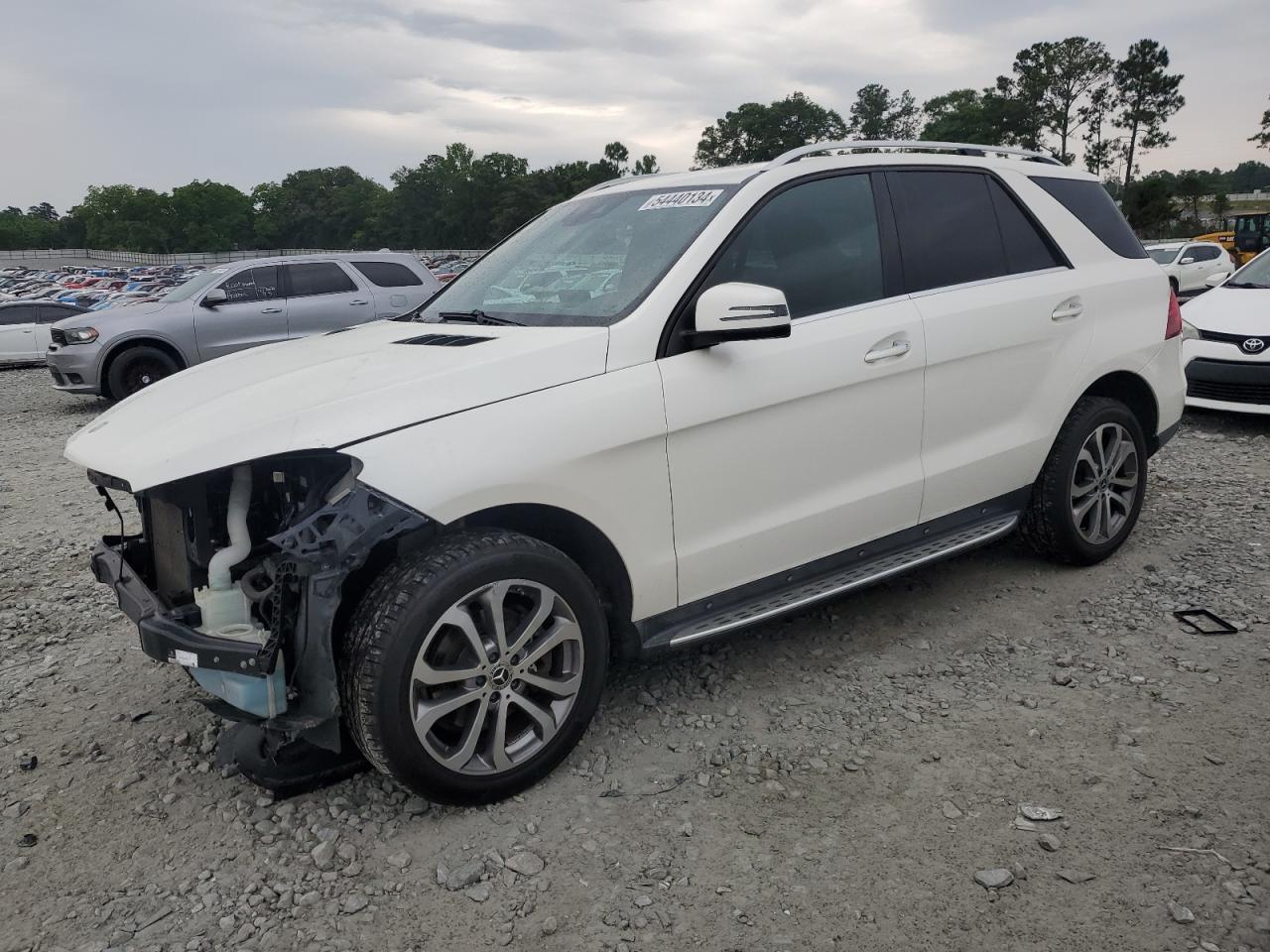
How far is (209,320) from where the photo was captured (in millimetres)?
11414

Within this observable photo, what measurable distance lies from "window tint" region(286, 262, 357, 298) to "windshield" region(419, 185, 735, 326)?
328 inches

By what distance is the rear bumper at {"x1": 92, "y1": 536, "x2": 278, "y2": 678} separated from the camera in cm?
257

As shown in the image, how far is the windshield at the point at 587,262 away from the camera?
3232 mm

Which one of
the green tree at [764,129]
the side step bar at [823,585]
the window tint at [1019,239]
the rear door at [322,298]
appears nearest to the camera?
Answer: the side step bar at [823,585]

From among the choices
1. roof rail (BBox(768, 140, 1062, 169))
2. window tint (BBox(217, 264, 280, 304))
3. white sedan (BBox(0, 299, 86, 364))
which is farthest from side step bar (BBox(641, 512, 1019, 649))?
white sedan (BBox(0, 299, 86, 364))

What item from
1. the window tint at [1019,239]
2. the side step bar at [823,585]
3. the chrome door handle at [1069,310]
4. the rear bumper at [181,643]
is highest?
the window tint at [1019,239]

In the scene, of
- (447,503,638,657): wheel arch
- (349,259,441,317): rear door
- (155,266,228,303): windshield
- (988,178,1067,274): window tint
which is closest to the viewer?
(447,503,638,657): wheel arch

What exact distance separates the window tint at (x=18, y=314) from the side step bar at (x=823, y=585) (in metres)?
19.2

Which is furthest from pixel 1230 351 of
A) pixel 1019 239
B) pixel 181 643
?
pixel 181 643

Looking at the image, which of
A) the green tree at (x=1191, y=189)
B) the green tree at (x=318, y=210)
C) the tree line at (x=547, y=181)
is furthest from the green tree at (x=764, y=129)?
the green tree at (x=318, y=210)

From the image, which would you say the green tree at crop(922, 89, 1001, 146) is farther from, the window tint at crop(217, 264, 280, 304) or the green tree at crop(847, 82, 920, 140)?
the window tint at crop(217, 264, 280, 304)

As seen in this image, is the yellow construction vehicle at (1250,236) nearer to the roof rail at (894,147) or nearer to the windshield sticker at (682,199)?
the roof rail at (894,147)

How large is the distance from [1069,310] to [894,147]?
3.36 ft

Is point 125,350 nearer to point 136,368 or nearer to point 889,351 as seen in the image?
point 136,368
